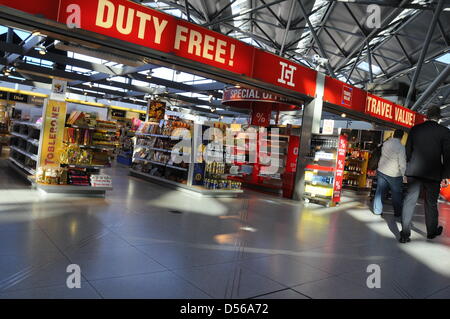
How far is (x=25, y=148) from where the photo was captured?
8625 millimetres

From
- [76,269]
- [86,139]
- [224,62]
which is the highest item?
[224,62]

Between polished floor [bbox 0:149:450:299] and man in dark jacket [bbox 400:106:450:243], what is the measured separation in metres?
0.67

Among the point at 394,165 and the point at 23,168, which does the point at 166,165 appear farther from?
the point at 394,165

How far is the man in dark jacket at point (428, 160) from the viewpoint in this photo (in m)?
4.66

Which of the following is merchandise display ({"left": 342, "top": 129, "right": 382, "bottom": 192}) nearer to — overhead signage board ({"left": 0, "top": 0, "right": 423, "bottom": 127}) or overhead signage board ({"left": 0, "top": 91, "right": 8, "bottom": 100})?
overhead signage board ({"left": 0, "top": 0, "right": 423, "bottom": 127})

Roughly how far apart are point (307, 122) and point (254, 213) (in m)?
3.34

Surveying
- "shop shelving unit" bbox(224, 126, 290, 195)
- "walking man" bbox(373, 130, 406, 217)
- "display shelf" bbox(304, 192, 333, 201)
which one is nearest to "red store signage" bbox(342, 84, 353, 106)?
"shop shelving unit" bbox(224, 126, 290, 195)

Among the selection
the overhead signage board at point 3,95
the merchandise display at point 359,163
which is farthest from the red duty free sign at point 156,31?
the overhead signage board at point 3,95

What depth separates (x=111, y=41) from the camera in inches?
201

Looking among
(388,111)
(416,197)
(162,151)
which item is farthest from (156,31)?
(388,111)

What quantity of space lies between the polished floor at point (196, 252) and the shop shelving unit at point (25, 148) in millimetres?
1337

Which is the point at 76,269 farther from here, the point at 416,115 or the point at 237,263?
the point at 416,115

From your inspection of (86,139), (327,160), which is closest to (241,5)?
(327,160)

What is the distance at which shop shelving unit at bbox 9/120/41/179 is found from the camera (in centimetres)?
763
